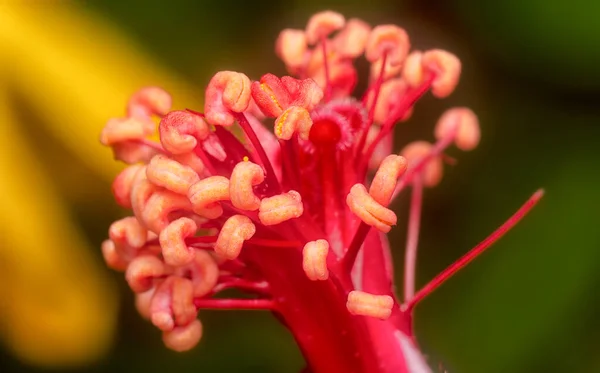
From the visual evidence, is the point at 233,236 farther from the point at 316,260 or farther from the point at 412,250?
the point at 412,250

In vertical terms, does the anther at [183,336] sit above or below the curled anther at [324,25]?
below

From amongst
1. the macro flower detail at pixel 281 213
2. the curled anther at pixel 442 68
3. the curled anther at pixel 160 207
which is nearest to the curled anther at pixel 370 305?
the macro flower detail at pixel 281 213

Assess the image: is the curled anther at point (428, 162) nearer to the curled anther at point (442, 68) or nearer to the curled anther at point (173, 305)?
the curled anther at point (442, 68)

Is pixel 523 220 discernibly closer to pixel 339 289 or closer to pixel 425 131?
pixel 425 131

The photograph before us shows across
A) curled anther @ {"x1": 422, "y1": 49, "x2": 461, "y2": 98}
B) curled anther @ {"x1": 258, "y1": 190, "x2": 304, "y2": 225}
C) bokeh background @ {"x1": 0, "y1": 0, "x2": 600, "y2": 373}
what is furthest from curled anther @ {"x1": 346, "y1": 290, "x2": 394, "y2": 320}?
bokeh background @ {"x1": 0, "y1": 0, "x2": 600, "y2": 373}

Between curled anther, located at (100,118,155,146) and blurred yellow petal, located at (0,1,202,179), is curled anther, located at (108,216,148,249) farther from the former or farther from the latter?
blurred yellow petal, located at (0,1,202,179)

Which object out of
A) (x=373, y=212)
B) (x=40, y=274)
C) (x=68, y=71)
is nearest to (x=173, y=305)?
(x=373, y=212)

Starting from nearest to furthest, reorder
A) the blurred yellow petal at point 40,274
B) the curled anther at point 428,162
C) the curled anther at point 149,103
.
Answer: the curled anther at point 149,103 → the curled anther at point 428,162 → the blurred yellow petal at point 40,274
